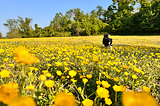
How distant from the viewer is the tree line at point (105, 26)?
22737 mm

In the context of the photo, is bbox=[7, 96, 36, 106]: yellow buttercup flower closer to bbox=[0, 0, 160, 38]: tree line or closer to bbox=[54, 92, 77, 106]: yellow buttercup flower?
bbox=[54, 92, 77, 106]: yellow buttercup flower

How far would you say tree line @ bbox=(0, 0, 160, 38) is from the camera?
2274 centimetres

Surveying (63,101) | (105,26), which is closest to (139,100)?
(63,101)

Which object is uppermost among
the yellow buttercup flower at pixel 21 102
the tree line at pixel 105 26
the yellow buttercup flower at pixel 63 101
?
the tree line at pixel 105 26

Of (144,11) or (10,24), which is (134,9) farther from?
→ (10,24)

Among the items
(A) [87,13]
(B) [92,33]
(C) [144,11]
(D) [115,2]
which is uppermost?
(D) [115,2]

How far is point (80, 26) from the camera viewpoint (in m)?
28.8

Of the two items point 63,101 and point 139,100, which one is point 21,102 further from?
point 139,100

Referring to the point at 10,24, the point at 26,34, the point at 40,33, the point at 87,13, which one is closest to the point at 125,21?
the point at 87,13

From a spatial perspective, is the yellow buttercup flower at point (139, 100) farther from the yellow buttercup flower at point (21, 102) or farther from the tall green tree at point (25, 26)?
the tall green tree at point (25, 26)

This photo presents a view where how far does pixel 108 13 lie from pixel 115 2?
467cm

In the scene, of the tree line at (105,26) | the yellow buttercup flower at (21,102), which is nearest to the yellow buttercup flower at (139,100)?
the yellow buttercup flower at (21,102)

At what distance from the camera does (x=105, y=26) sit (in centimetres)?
3169

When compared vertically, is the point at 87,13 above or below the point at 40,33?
above
